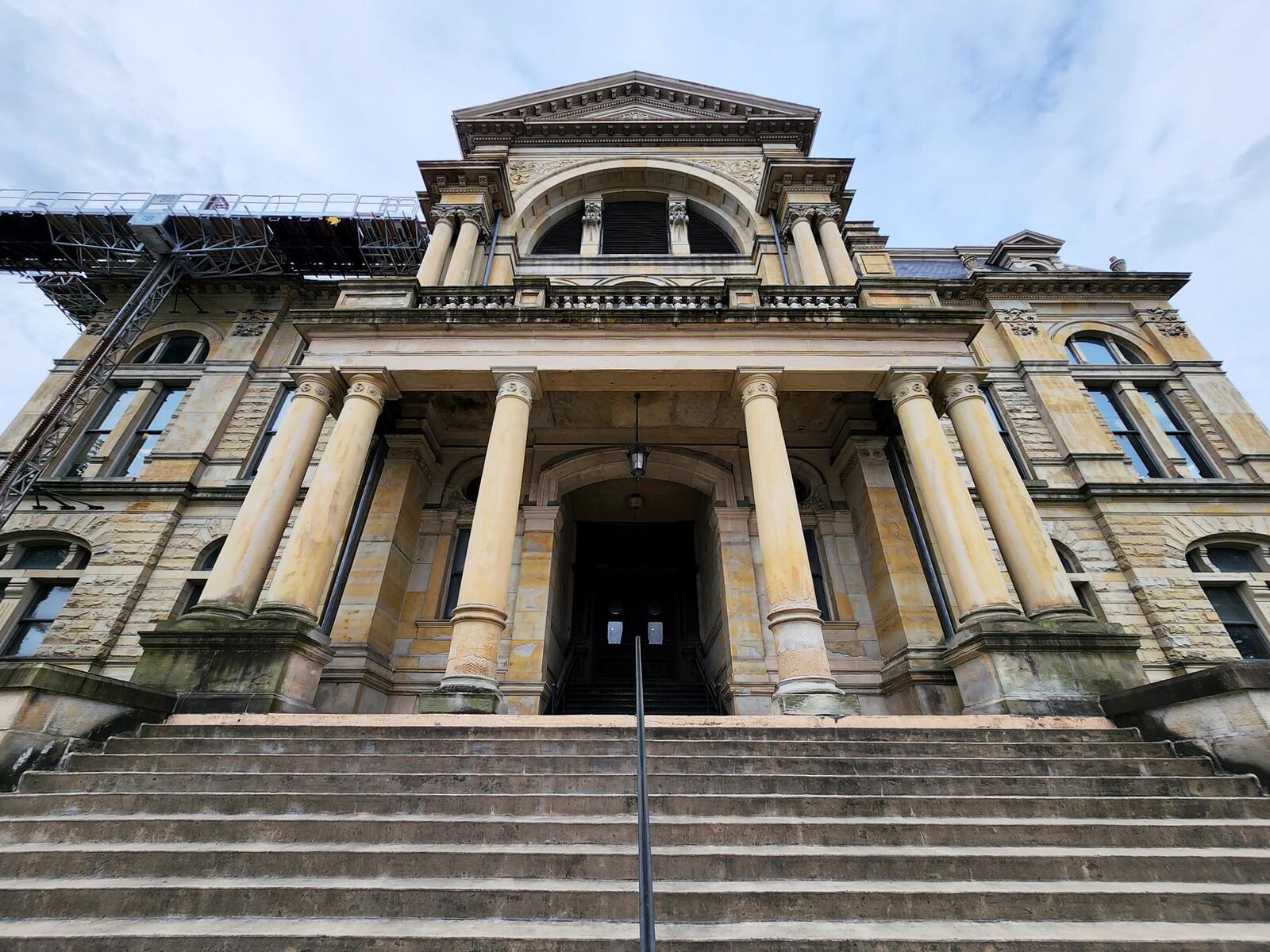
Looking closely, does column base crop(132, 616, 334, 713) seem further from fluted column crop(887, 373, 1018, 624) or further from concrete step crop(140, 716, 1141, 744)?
fluted column crop(887, 373, 1018, 624)

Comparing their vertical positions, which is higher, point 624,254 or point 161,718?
point 624,254

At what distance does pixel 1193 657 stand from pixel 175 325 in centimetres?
2623

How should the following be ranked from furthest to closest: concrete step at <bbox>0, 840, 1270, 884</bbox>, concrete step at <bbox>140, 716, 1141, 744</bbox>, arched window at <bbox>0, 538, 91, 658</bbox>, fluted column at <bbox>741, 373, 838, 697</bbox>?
arched window at <bbox>0, 538, 91, 658</bbox> < fluted column at <bbox>741, 373, 838, 697</bbox> < concrete step at <bbox>140, 716, 1141, 744</bbox> < concrete step at <bbox>0, 840, 1270, 884</bbox>

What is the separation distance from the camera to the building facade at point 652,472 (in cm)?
861

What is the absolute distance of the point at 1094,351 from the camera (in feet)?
54.0

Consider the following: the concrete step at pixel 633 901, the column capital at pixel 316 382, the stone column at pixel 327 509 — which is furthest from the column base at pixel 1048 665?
the column capital at pixel 316 382

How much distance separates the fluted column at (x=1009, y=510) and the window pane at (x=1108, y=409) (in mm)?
7938

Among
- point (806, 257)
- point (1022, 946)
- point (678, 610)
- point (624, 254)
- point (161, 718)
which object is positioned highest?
point (624, 254)

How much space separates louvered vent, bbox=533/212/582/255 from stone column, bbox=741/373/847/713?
9.78 metres

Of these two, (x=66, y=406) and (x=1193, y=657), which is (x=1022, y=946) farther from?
(x=66, y=406)

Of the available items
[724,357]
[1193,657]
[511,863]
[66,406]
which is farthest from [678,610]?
[66,406]

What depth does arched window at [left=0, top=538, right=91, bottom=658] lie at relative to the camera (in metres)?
11.8

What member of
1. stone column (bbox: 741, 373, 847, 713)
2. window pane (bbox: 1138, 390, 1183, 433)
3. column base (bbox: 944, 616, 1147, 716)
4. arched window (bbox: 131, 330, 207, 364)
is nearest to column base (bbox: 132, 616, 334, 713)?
stone column (bbox: 741, 373, 847, 713)

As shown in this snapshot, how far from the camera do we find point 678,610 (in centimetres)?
1560
